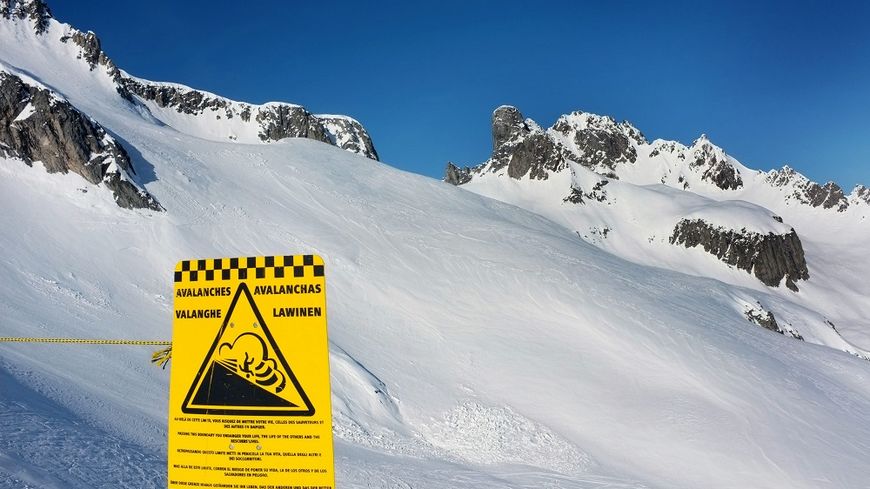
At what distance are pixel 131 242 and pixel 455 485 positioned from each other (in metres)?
22.4

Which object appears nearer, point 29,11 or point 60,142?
point 60,142

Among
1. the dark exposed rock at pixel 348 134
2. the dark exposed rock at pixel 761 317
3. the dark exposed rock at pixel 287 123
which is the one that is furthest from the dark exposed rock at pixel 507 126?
the dark exposed rock at pixel 761 317

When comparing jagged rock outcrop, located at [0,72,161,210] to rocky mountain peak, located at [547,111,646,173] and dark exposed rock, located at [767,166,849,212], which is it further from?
dark exposed rock, located at [767,166,849,212]

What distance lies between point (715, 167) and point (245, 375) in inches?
6287

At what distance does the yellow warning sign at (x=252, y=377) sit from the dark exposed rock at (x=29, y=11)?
9684 centimetres

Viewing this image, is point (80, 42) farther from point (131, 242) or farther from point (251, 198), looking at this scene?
point (131, 242)

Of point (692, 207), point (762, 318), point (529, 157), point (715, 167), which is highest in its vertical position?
point (715, 167)

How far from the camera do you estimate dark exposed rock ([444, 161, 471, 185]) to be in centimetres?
13525

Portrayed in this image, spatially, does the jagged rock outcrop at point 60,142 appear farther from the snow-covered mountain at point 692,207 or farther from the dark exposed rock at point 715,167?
the dark exposed rock at point 715,167

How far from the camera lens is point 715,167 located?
142 meters

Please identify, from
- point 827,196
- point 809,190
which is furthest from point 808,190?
point 827,196

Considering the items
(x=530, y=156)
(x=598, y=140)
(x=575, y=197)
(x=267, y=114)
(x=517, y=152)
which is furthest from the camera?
(x=598, y=140)

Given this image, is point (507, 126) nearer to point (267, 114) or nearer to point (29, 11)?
point (267, 114)

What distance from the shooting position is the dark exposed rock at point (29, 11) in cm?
Answer: 7469
